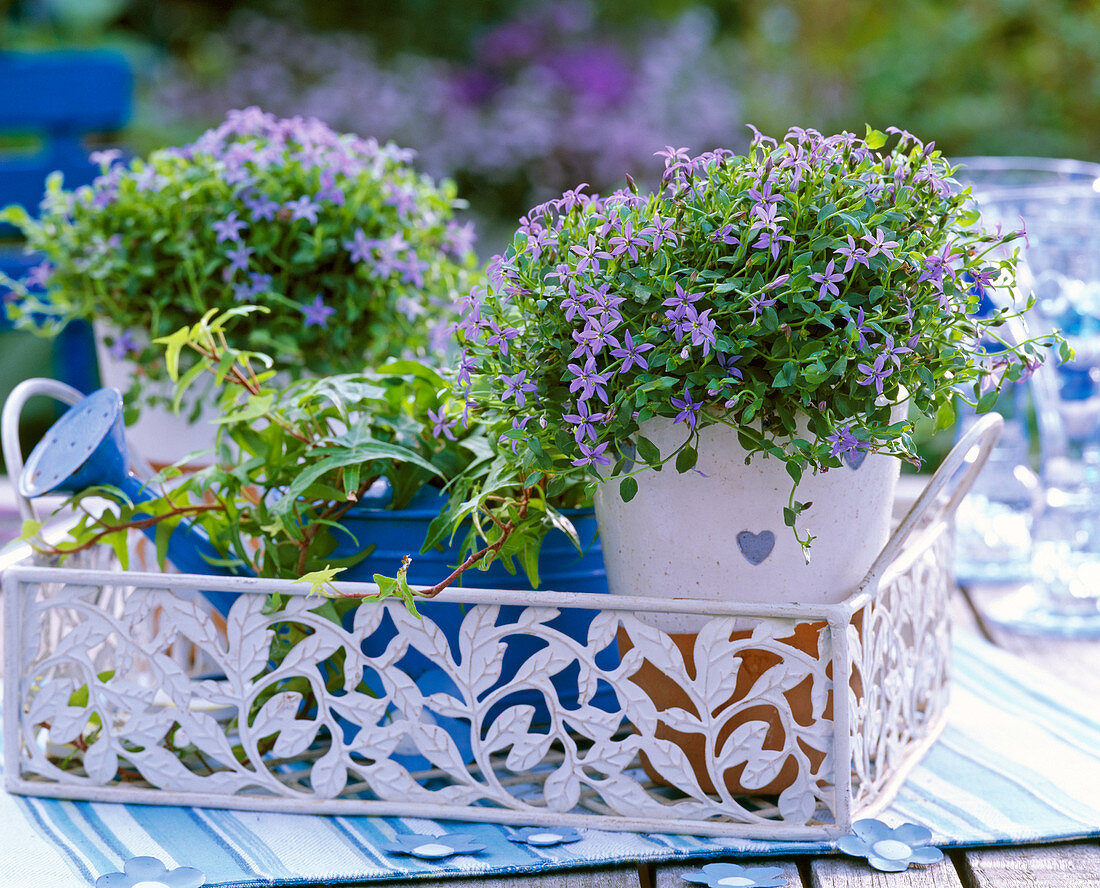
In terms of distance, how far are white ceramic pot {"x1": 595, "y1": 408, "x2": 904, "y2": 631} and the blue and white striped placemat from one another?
152mm

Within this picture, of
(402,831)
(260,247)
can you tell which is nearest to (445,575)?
(402,831)

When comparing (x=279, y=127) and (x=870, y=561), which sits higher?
(x=279, y=127)

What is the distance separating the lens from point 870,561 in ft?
2.41

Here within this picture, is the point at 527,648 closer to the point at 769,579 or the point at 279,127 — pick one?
the point at 769,579

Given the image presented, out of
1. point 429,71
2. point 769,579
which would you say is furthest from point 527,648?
point 429,71

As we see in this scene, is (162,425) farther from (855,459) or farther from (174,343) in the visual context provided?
(855,459)

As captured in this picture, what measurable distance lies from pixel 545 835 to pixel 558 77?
11.3 feet

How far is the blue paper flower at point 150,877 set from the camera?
24.7 inches

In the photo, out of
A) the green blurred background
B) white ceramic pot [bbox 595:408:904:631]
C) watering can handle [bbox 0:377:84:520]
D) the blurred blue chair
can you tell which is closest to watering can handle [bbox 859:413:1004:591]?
white ceramic pot [bbox 595:408:904:631]

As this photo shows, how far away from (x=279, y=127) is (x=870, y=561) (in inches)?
26.6

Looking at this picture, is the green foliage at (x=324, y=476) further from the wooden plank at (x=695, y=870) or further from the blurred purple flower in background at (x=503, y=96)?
the blurred purple flower in background at (x=503, y=96)

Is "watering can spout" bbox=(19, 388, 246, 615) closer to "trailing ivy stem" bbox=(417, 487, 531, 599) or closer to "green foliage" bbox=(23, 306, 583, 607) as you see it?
"green foliage" bbox=(23, 306, 583, 607)

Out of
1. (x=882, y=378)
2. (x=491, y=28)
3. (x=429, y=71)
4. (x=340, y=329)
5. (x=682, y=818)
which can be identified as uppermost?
(x=491, y=28)

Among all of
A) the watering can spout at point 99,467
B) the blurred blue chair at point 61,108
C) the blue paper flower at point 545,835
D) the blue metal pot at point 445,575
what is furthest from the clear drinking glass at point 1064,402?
the blurred blue chair at point 61,108
